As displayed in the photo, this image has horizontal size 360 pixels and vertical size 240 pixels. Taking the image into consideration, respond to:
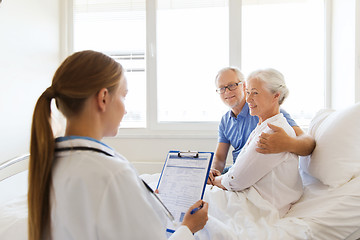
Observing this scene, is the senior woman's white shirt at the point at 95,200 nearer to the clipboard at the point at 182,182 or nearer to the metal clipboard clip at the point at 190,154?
the clipboard at the point at 182,182

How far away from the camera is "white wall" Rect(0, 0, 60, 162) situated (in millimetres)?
2168

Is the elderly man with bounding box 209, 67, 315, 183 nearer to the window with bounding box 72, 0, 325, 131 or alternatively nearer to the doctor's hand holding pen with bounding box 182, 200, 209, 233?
the window with bounding box 72, 0, 325, 131

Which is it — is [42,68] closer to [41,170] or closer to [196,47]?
[196,47]

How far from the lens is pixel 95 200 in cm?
63

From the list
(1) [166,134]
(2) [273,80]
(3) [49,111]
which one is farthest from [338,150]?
(1) [166,134]

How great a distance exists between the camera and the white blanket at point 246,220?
1.11 meters

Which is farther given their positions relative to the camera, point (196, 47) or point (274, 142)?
point (196, 47)

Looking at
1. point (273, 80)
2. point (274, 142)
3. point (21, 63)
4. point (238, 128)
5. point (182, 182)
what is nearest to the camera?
point (182, 182)

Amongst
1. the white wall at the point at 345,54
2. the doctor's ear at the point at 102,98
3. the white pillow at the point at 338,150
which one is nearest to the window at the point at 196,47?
the white wall at the point at 345,54

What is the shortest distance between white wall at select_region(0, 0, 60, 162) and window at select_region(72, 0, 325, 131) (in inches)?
16.2

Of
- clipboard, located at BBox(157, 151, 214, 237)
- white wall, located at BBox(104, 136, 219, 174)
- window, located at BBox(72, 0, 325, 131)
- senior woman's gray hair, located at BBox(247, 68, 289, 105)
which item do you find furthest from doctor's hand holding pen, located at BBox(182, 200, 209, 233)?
window, located at BBox(72, 0, 325, 131)

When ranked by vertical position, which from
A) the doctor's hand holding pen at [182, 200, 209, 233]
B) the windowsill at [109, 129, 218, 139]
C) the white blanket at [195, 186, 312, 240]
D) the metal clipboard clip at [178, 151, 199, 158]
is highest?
the metal clipboard clip at [178, 151, 199, 158]

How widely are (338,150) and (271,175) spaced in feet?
1.10

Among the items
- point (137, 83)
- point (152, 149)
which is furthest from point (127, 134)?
point (137, 83)
